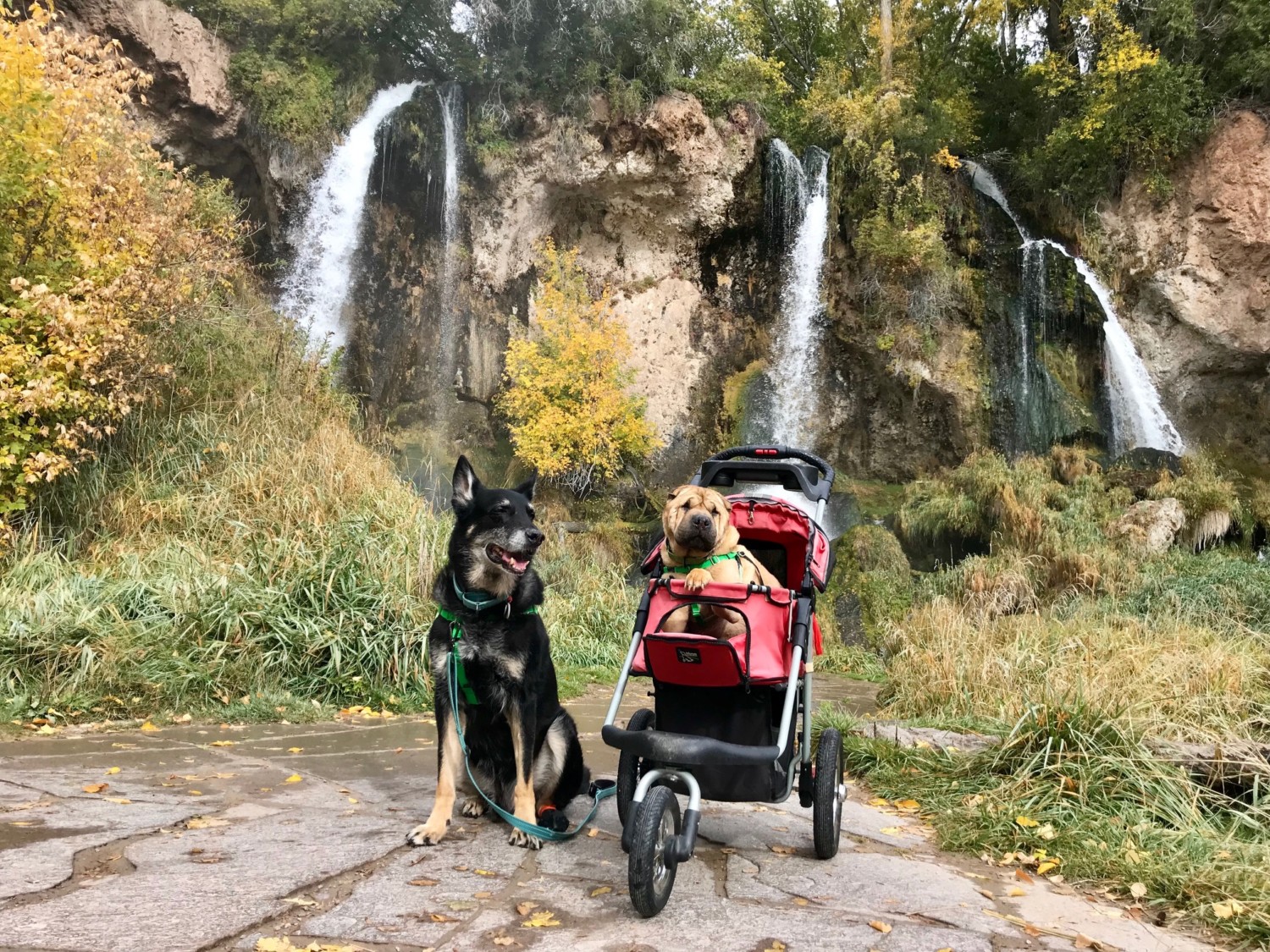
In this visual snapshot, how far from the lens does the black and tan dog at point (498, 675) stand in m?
3.38

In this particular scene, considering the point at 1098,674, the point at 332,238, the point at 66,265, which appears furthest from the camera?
the point at 332,238

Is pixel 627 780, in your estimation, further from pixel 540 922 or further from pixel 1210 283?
pixel 1210 283

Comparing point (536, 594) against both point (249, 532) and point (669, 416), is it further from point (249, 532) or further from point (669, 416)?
point (669, 416)

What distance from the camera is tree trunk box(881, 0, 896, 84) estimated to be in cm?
1983

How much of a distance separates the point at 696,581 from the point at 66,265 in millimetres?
7313

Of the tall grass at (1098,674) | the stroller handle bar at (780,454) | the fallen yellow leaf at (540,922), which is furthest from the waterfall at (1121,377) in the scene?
the fallen yellow leaf at (540,922)

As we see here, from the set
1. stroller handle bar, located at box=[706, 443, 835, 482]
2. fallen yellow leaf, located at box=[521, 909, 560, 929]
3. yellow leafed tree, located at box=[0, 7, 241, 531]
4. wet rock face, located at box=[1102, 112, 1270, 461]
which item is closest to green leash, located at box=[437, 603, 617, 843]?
fallen yellow leaf, located at box=[521, 909, 560, 929]

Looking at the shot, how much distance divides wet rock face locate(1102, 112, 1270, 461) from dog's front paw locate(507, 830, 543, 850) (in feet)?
60.1

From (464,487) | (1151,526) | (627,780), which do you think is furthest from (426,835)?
(1151,526)

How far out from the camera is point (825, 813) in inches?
129

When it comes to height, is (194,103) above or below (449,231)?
above

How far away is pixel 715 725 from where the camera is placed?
3205 mm

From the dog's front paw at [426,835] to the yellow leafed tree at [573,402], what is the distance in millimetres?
14160

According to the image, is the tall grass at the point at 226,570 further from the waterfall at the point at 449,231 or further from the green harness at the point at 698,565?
the waterfall at the point at 449,231
